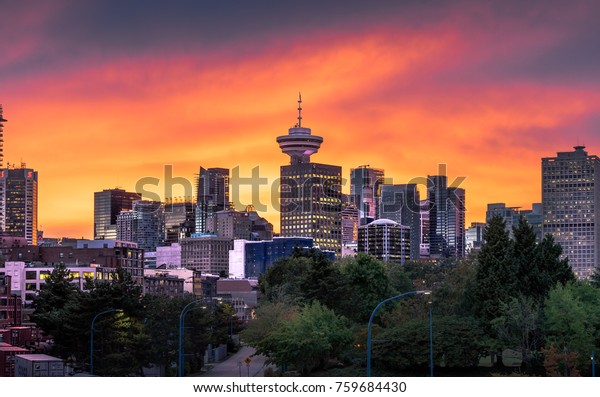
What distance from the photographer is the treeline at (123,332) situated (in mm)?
142125

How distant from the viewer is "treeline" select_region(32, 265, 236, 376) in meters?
142

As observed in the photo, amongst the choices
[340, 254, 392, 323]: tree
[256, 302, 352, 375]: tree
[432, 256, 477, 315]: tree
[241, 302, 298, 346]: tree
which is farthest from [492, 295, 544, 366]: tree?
[340, 254, 392, 323]: tree

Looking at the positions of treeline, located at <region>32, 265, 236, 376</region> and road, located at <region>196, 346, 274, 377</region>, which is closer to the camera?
treeline, located at <region>32, 265, 236, 376</region>

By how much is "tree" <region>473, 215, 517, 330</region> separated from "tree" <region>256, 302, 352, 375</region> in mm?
16939

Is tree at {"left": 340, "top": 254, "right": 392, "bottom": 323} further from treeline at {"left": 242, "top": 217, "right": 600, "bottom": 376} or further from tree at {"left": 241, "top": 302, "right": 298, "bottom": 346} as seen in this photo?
tree at {"left": 241, "top": 302, "right": 298, "bottom": 346}

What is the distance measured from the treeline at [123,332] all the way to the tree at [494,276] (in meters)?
37.3

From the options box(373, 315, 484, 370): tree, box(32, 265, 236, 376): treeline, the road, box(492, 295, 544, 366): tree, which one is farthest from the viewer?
the road

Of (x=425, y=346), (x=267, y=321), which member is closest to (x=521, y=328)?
(x=425, y=346)

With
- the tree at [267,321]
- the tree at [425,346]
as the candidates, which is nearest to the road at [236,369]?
the tree at [267,321]

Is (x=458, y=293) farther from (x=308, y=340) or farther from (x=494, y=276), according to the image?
(x=308, y=340)

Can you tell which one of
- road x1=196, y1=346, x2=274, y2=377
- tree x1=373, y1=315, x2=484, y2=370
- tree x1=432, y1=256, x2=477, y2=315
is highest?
tree x1=432, y1=256, x2=477, y2=315

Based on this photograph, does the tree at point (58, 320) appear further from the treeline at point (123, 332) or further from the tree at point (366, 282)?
the tree at point (366, 282)
